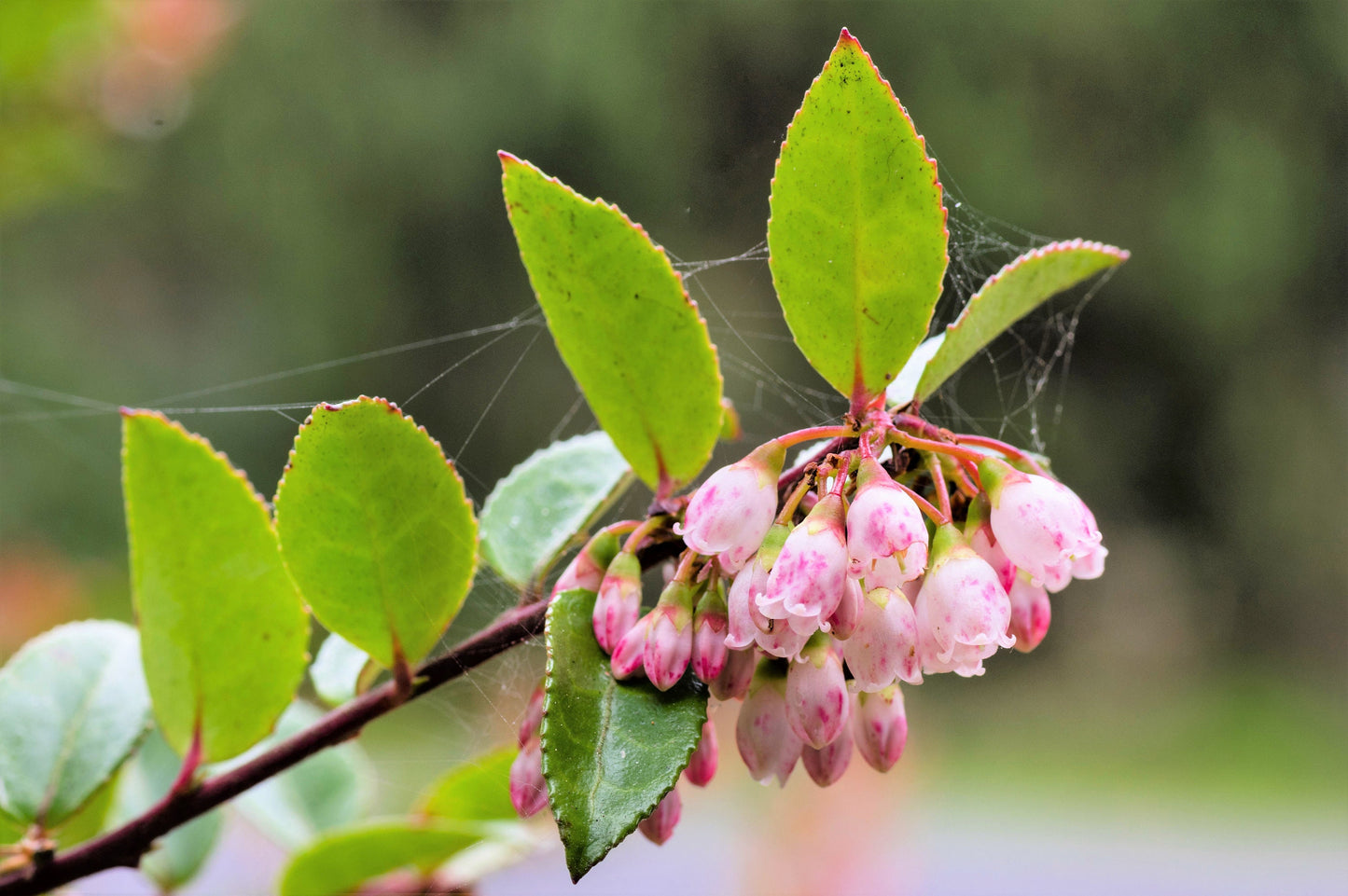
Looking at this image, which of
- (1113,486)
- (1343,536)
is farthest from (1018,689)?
(1343,536)

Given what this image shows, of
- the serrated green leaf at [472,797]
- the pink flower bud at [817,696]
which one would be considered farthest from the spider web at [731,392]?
the pink flower bud at [817,696]

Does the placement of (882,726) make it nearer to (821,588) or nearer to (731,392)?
(821,588)

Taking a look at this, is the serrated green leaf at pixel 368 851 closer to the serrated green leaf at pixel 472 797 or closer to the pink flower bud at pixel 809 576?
the serrated green leaf at pixel 472 797

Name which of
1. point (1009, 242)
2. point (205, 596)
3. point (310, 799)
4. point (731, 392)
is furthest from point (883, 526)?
point (1009, 242)

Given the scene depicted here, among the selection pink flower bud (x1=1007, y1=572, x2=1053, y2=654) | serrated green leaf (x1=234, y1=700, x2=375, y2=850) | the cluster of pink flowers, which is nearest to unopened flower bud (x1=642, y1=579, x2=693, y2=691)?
the cluster of pink flowers

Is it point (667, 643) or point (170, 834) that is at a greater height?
point (667, 643)

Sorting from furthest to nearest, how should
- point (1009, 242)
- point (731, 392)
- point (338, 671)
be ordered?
point (1009, 242)
point (731, 392)
point (338, 671)
